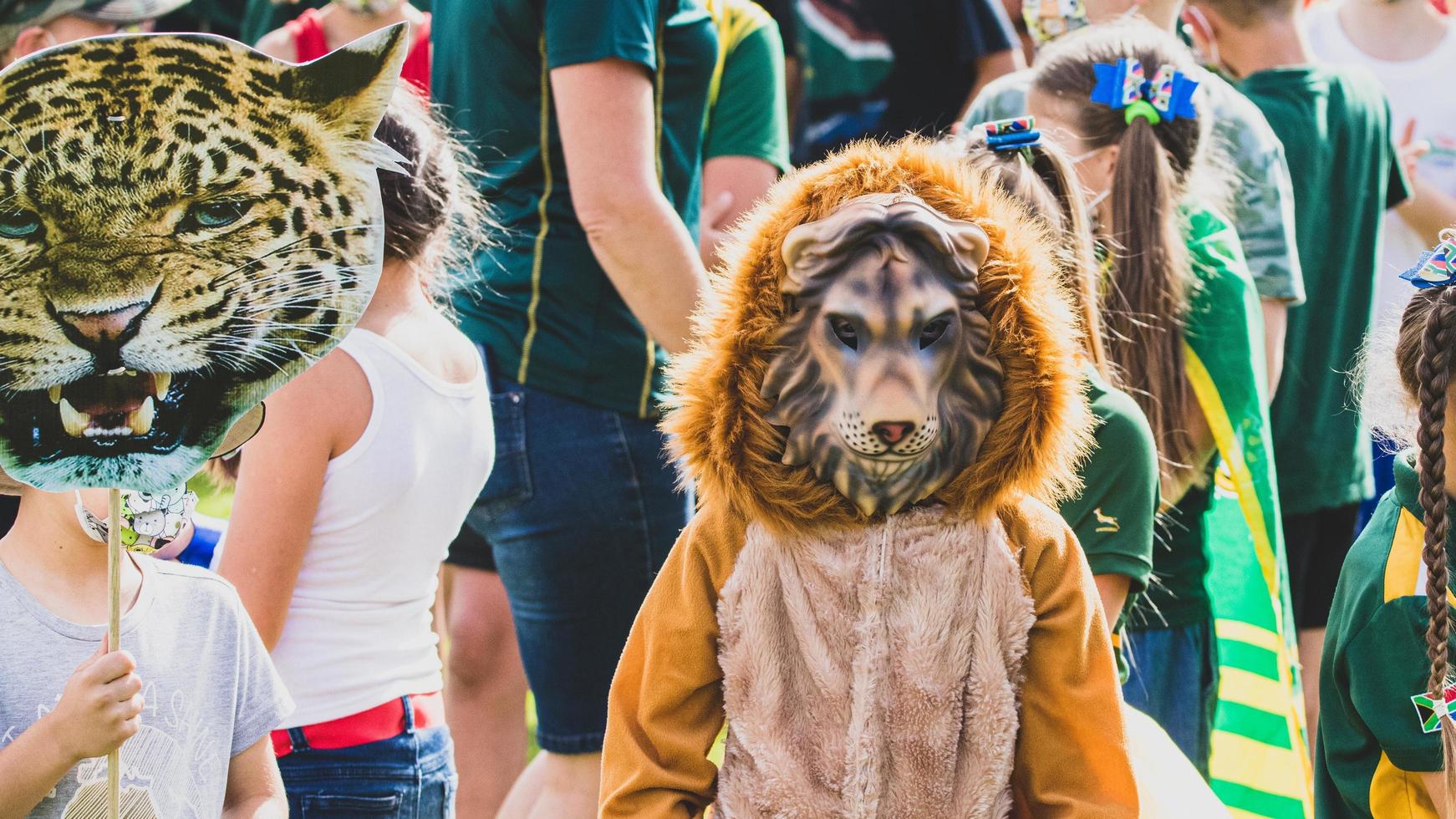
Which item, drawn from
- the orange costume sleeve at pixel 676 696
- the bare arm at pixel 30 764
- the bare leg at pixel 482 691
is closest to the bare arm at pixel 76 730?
the bare arm at pixel 30 764

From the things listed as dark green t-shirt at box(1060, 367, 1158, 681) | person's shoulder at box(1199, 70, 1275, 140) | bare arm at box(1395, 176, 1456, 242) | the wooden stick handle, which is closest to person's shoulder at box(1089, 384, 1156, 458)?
dark green t-shirt at box(1060, 367, 1158, 681)

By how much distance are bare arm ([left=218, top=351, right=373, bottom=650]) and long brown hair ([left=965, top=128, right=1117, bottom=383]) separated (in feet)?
3.34

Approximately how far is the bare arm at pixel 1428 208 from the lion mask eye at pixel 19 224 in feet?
11.0

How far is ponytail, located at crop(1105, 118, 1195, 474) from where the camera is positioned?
2.68m

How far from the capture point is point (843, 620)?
5.69 feet

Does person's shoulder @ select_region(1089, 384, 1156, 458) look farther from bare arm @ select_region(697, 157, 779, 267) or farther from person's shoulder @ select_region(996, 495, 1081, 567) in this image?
bare arm @ select_region(697, 157, 779, 267)

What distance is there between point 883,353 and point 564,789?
1.31 metres

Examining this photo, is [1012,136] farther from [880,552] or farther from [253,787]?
[253,787]

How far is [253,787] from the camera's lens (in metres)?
1.89

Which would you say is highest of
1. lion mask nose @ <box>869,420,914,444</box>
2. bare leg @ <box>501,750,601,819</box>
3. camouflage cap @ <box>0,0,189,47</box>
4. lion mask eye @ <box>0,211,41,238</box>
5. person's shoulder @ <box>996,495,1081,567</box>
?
camouflage cap @ <box>0,0,189,47</box>

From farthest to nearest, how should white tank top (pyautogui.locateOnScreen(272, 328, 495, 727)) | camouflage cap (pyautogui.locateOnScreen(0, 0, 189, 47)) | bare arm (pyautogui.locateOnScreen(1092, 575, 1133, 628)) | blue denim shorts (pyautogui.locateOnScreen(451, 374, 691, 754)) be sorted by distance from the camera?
camouflage cap (pyautogui.locateOnScreen(0, 0, 189, 47)) → blue denim shorts (pyautogui.locateOnScreen(451, 374, 691, 754)) → bare arm (pyautogui.locateOnScreen(1092, 575, 1133, 628)) → white tank top (pyautogui.locateOnScreen(272, 328, 495, 727))

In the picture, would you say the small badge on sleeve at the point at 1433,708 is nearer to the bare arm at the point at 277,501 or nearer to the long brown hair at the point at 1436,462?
the long brown hair at the point at 1436,462

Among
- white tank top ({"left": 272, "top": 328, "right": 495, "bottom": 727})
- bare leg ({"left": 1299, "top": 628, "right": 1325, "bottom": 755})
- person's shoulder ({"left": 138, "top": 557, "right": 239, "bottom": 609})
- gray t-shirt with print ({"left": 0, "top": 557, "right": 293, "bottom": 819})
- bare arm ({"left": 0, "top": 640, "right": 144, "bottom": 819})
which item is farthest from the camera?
bare leg ({"left": 1299, "top": 628, "right": 1325, "bottom": 755})

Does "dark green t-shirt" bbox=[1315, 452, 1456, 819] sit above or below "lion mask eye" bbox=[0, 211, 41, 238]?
below
